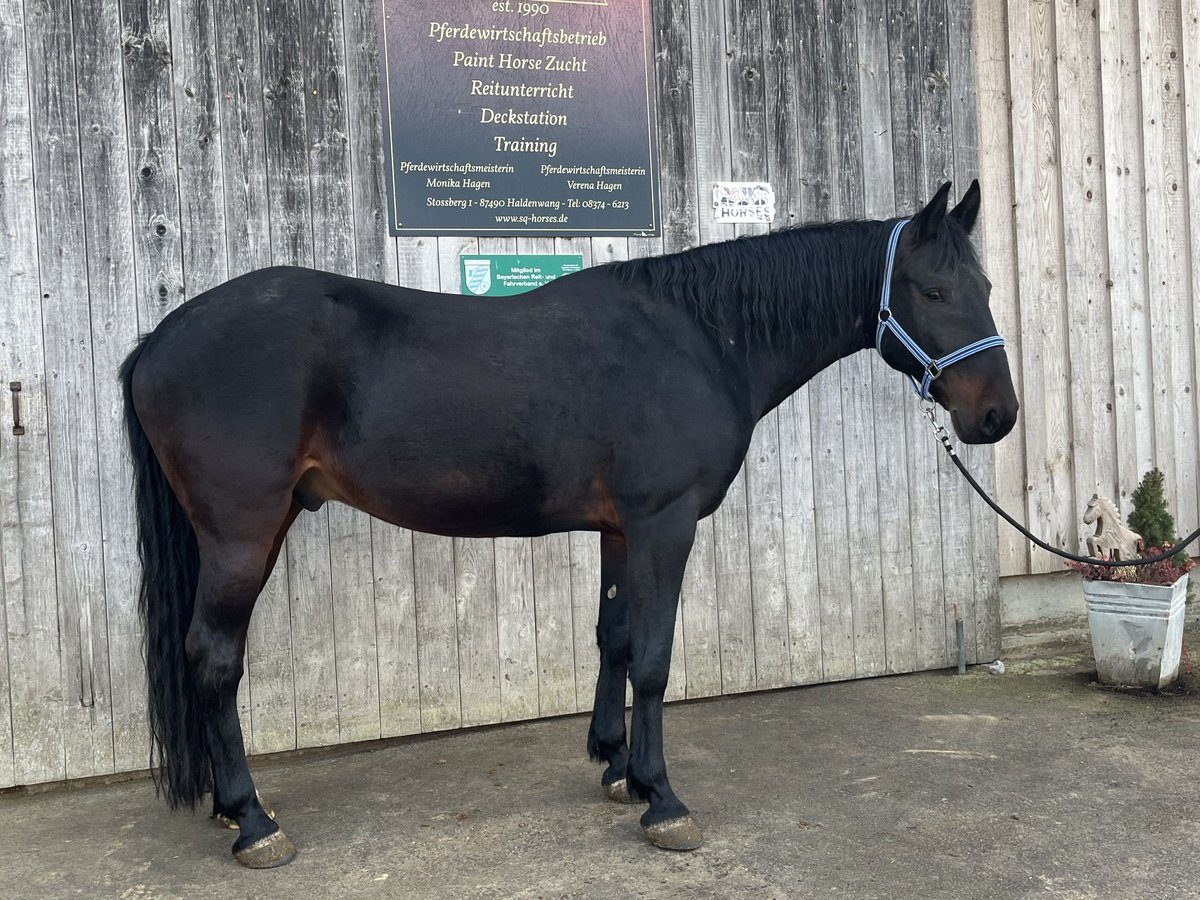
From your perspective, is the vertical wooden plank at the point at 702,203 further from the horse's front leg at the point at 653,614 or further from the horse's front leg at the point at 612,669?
the horse's front leg at the point at 653,614

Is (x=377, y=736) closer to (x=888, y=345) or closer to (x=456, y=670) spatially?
(x=456, y=670)

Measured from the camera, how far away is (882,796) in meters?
3.16

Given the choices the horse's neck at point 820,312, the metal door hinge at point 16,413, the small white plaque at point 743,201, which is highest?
the small white plaque at point 743,201

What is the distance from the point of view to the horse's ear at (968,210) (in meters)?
3.01

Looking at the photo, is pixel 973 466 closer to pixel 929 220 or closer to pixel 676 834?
pixel 929 220

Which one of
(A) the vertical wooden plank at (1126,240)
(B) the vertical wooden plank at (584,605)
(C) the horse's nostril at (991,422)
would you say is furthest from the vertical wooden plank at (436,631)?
(A) the vertical wooden plank at (1126,240)

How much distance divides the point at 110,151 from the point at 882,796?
3.52 meters

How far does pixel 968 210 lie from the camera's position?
3076 mm

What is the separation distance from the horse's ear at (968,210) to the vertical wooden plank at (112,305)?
290 cm

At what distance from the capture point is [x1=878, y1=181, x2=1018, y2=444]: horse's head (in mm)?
2969

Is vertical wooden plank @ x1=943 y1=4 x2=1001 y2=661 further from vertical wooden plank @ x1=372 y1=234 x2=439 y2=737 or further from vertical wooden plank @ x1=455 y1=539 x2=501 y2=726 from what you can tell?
vertical wooden plank @ x1=372 y1=234 x2=439 y2=737

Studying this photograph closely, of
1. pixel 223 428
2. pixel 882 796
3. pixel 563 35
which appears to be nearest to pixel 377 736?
pixel 223 428

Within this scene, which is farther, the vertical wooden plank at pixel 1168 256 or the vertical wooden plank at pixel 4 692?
the vertical wooden plank at pixel 1168 256

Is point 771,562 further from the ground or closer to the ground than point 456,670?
further from the ground
